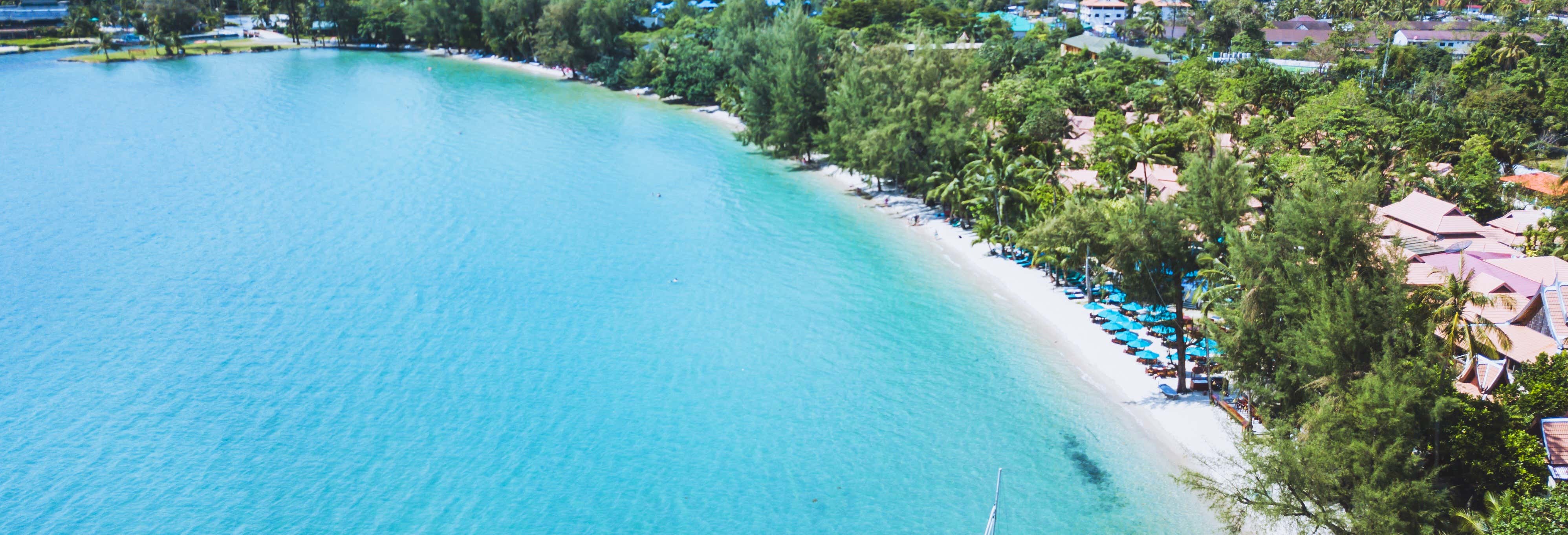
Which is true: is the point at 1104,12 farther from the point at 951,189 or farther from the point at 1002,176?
the point at 1002,176

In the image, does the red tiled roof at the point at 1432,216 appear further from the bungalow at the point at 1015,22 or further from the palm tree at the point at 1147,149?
the bungalow at the point at 1015,22

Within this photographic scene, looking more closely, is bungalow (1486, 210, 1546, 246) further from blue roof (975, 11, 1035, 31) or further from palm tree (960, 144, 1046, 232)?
blue roof (975, 11, 1035, 31)

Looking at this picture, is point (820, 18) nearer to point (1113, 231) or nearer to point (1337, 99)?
point (1337, 99)

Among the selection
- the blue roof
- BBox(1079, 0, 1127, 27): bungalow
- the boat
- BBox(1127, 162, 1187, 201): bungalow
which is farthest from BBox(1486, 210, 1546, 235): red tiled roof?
BBox(1079, 0, 1127, 27): bungalow

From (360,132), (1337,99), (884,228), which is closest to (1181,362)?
(884,228)

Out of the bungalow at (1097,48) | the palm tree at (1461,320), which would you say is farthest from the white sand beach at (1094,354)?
the bungalow at (1097,48)
